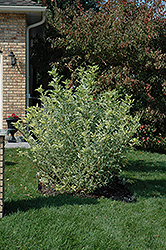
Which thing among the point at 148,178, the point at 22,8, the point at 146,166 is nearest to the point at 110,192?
the point at 148,178

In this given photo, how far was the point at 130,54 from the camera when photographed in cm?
879

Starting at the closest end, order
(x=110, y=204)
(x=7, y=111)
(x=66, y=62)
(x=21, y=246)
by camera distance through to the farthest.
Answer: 1. (x=21, y=246)
2. (x=110, y=204)
3. (x=7, y=111)
4. (x=66, y=62)

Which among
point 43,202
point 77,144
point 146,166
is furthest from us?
point 146,166

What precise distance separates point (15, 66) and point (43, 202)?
18.6 feet

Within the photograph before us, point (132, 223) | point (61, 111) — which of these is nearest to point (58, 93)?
point (61, 111)

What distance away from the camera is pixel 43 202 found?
3533 mm

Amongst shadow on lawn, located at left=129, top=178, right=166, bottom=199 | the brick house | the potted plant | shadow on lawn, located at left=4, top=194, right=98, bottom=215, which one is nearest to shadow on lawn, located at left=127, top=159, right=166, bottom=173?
shadow on lawn, located at left=129, top=178, right=166, bottom=199

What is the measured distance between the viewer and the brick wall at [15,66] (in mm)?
8195

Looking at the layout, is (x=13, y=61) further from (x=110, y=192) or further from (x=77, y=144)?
(x=110, y=192)

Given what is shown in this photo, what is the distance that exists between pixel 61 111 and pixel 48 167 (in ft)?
2.80

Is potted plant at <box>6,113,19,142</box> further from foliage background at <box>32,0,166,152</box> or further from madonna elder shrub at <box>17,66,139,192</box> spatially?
madonna elder shrub at <box>17,66,139,192</box>

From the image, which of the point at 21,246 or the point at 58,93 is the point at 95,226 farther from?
the point at 58,93

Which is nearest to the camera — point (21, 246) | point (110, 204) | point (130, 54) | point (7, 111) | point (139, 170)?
point (21, 246)

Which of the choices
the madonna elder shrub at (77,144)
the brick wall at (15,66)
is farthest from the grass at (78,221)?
the brick wall at (15,66)
